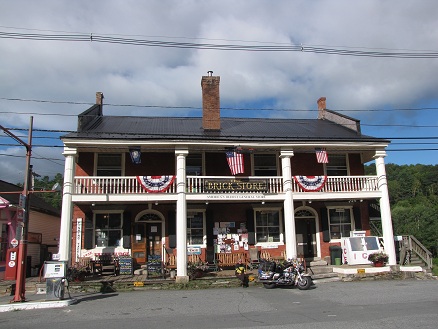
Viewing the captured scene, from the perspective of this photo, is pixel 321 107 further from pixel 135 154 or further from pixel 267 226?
pixel 135 154

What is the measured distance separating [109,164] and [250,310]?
1118cm

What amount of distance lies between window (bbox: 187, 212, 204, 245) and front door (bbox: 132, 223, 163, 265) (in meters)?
1.39

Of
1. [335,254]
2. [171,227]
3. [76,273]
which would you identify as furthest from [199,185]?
[335,254]

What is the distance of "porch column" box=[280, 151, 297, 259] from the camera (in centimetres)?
1661

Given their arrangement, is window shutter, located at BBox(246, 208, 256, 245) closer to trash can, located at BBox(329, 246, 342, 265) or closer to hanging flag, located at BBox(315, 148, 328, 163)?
trash can, located at BBox(329, 246, 342, 265)

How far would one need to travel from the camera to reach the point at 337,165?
808 inches

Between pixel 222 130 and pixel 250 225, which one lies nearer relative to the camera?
pixel 250 225

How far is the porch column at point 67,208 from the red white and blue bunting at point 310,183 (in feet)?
31.3

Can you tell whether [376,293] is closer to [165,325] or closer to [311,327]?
[311,327]

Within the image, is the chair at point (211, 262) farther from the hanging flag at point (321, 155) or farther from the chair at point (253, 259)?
the hanging flag at point (321, 155)

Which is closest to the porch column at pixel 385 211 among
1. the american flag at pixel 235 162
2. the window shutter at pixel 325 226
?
the window shutter at pixel 325 226

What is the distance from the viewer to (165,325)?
8.76 m

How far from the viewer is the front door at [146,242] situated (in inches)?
725

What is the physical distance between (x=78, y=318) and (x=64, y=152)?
843 cm
